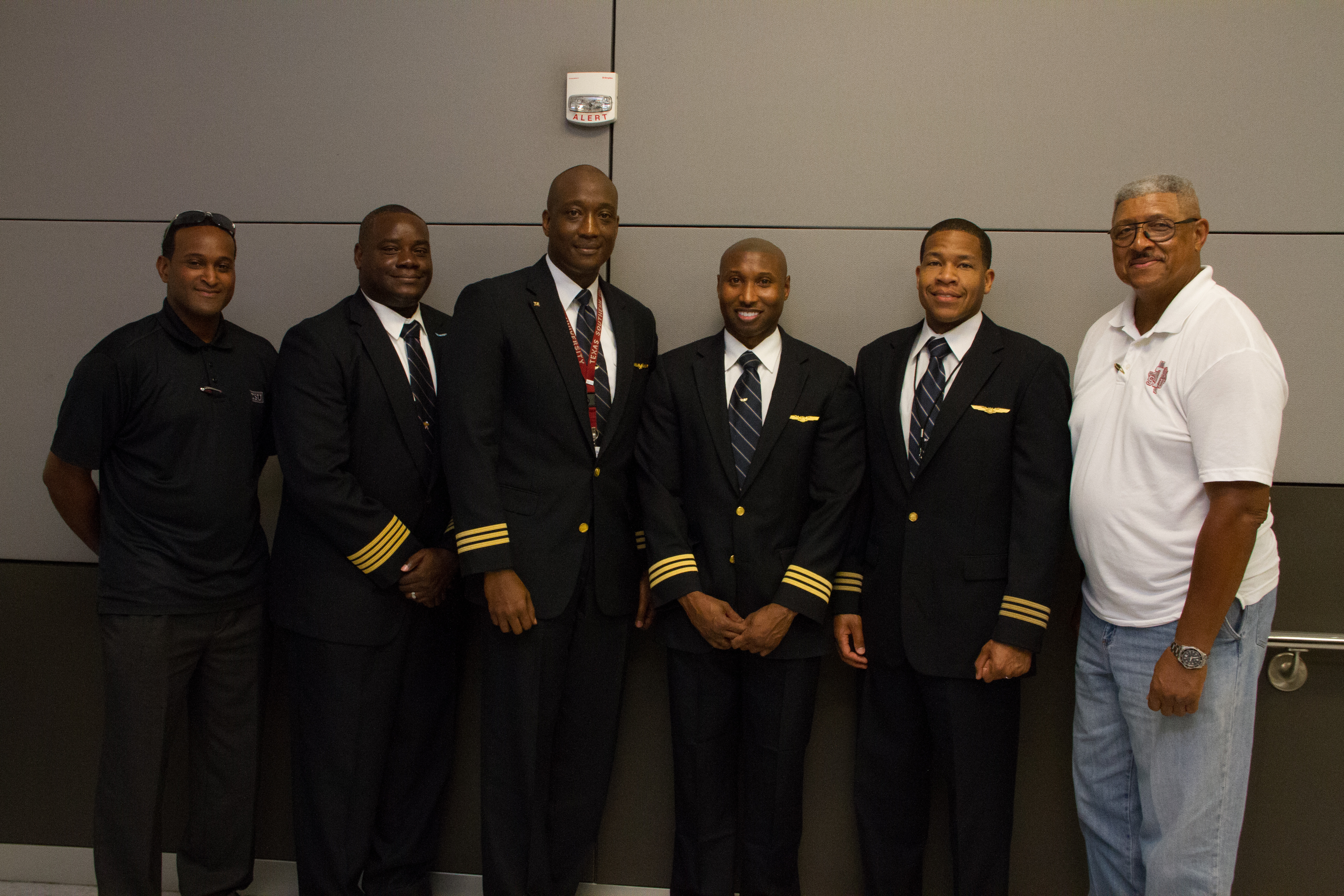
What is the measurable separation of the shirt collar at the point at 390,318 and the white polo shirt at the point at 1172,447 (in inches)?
74.0

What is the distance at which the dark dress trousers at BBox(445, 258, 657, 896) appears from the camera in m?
2.07

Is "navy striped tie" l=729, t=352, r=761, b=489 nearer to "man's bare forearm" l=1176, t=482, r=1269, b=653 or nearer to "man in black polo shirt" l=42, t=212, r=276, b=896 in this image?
"man's bare forearm" l=1176, t=482, r=1269, b=653

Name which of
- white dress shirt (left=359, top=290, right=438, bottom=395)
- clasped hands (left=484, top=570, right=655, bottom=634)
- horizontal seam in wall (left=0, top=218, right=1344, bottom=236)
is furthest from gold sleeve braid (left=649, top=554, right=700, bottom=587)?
horizontal seam in wall (left=0, top=218, right=1344, bottom=236)

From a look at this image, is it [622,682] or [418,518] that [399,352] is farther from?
[622,682]

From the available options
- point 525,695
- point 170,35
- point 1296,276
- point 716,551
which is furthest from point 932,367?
point 170,35

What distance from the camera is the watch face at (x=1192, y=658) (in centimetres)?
170

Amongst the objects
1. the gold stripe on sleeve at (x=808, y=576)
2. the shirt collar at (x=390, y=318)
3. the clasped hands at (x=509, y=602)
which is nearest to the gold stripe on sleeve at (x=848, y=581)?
the gold stripe on sleeve at (x=808, y=576)

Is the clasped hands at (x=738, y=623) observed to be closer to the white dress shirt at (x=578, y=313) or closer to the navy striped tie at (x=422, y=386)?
the white dress shirt at (x=578, y=313)

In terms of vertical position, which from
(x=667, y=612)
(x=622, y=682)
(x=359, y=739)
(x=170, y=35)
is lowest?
(x=359, y=739)

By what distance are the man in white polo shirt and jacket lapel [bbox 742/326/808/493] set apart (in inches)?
28.6

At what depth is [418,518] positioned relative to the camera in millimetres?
2250

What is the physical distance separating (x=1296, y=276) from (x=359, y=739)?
3.10 m

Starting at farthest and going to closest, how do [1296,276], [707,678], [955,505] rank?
[1296,276] < [707,678] < [955,505]

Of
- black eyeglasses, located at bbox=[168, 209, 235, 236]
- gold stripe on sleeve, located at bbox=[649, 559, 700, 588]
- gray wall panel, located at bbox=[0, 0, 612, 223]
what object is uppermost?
gray wall panel, located at bbox=[0, 0, 612, 223]
